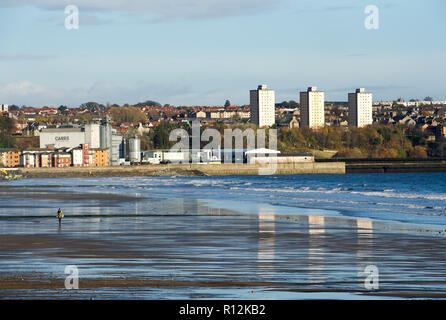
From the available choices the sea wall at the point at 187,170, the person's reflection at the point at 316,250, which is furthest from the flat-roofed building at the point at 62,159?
the person's reflection at the point at 316,250

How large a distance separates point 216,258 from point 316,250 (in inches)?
131

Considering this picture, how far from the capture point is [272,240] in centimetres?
2345

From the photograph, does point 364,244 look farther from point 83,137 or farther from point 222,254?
point 83,137

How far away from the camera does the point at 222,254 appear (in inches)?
769

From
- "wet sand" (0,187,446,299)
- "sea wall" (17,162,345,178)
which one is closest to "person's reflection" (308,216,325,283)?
"wet sand" (0,187,446,299)

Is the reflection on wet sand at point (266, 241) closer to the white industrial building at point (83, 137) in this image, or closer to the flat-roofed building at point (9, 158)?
the white industrial building at point (83, 137)

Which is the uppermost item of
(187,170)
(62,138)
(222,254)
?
(62,138)

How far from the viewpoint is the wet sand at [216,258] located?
13.4 metres

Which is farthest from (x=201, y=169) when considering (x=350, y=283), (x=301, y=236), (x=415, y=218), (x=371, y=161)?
(x=350, y=283)

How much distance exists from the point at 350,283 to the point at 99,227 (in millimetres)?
15236

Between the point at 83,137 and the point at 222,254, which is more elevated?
the point at 83,137

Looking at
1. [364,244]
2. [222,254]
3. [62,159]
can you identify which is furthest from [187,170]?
[222,254]

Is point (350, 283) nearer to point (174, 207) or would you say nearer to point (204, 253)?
point (204, 253)
